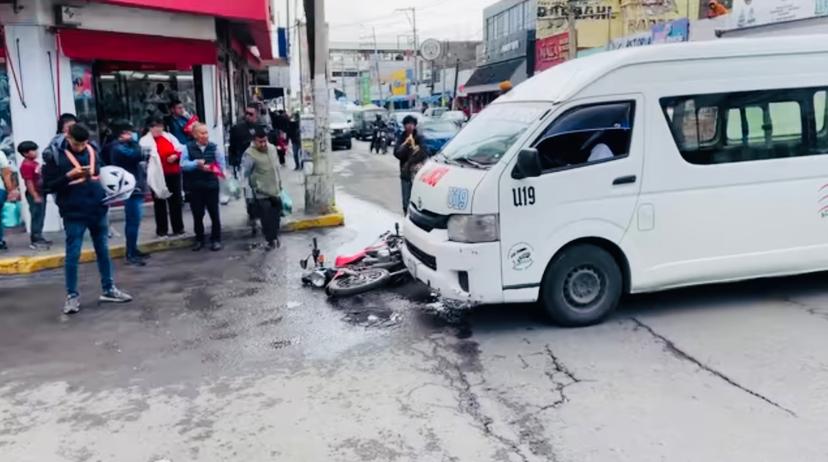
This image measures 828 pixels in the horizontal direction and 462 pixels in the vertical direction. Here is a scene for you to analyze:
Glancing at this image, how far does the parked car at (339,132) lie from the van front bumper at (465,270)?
23.5 metres

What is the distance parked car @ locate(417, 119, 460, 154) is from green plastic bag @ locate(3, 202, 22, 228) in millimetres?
13969

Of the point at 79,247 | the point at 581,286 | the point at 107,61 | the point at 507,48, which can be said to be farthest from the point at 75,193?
the point at 507,48

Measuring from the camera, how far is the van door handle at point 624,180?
19.2 ft

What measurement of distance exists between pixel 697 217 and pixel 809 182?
120 cm

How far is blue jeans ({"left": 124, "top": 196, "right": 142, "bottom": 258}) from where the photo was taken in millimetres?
8711

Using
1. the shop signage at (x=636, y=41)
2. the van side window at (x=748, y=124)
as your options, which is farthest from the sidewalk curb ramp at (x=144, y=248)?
the shop signage at (x=636, y=41)

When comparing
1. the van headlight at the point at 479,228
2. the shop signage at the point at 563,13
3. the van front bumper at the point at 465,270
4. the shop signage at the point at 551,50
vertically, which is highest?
the shop signage at the point at 563,13

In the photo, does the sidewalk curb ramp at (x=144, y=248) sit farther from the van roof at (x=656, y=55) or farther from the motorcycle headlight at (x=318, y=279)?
the van roof at (x=656, y=55)

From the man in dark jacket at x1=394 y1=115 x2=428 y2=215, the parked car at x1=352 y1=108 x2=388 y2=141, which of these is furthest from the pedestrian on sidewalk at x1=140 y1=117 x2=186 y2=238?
the parked car at x1=352 y1=108 x2=388 y2=141

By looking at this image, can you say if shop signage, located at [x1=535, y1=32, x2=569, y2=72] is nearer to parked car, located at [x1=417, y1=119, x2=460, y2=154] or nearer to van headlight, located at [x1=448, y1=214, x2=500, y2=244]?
parked car, located at [x1=417, y1=119, x2=460, y2=154]

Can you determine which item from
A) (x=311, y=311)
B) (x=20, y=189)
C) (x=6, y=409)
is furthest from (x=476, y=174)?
(x=20, y=189)

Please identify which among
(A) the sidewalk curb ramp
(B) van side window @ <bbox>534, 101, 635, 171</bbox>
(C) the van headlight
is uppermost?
(B) van side window @ <bbox>534, 101, 635, 171</bbox>

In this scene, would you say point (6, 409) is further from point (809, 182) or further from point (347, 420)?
point (809, 182)

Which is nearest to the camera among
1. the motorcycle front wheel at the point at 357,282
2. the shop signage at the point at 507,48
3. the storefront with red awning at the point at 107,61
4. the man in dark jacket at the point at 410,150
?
the motorcycle front wheel at the point at 357,282
